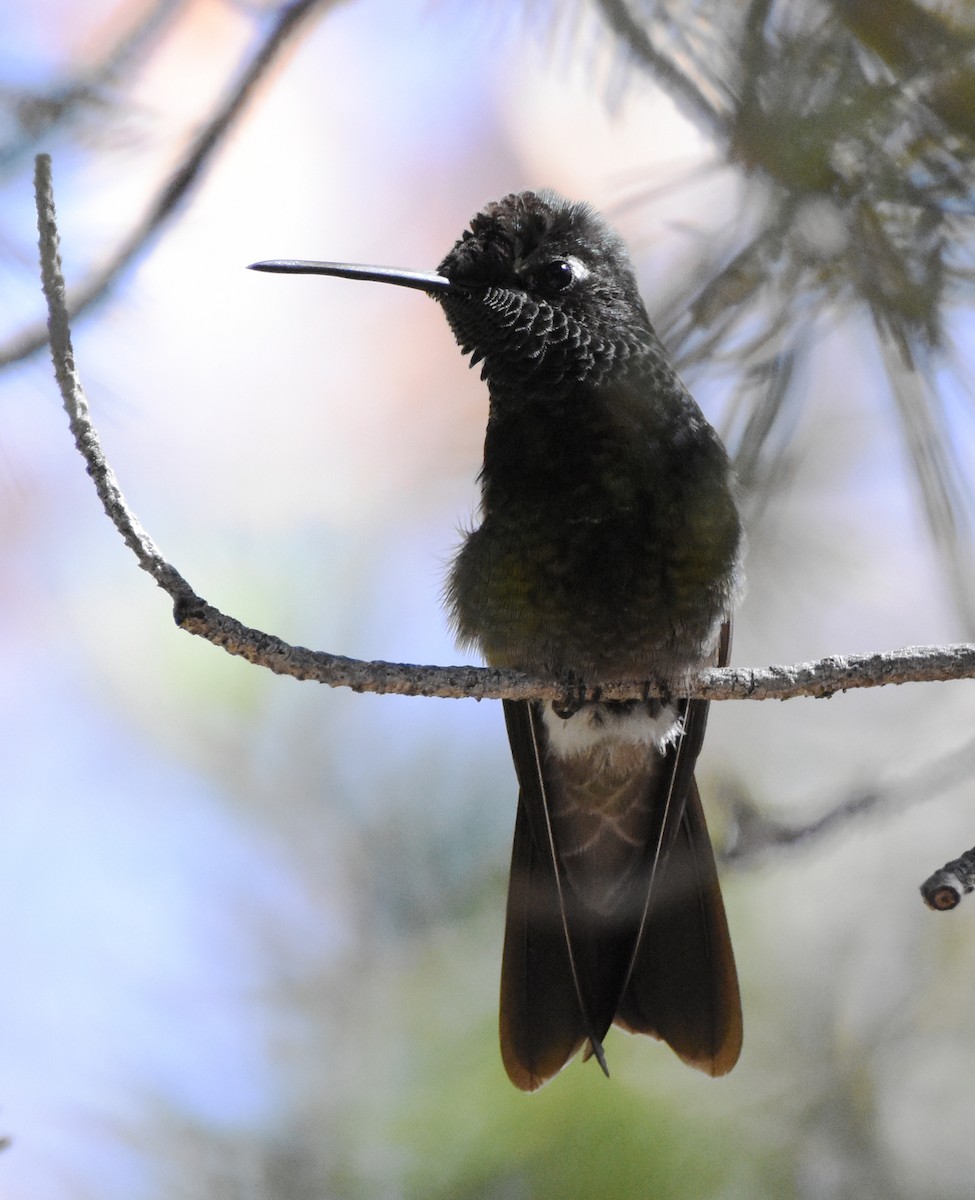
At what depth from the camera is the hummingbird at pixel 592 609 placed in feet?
6.42

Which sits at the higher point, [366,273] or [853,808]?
[366,273]

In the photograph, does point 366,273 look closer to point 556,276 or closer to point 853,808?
point 556,276

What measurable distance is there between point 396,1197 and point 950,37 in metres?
2.09

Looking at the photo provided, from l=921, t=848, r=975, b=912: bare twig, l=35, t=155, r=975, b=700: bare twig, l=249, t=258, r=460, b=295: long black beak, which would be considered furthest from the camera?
l=249, t=258, r=460, b=295: long black beak

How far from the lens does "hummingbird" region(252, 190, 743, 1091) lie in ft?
6.42

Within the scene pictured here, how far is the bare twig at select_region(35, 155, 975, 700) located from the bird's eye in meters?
0.83

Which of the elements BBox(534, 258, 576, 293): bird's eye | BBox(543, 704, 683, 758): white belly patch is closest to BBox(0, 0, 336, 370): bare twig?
BBox(534, 258, 576, 293): bird's eye

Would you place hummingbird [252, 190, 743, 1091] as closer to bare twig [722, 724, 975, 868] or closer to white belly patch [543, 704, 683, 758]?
white belly patch [543, 704, 683, 758]

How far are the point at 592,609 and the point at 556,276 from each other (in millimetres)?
666

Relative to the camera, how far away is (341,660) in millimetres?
1469

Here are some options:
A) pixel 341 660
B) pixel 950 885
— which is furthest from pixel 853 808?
pixel 341 660

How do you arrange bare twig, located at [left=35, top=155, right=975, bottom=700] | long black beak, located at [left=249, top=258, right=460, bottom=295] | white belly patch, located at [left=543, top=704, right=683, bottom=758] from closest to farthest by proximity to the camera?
bare twig, located at [left=35, top=155, right=975, bottom=700], long black beak, located at [left=249, top=258, right=460, bottom=295], white belly patch, located at [left=543, top=704, right=683, bottom=758]

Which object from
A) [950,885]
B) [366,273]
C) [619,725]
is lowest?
[950,885]

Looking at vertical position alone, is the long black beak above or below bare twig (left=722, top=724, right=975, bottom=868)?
above
